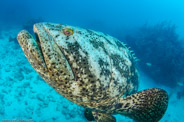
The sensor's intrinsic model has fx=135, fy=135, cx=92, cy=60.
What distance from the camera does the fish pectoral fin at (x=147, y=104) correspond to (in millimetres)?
2828

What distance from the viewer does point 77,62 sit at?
2.20 m

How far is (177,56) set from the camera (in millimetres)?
15656

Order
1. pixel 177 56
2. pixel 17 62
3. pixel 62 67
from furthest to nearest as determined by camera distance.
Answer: pixel 177 56, pixel 17 62, pixel 62 67

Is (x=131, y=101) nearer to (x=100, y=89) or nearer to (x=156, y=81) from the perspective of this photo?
(x=100, y=89)

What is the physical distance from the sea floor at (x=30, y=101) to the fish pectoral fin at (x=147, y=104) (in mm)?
5898

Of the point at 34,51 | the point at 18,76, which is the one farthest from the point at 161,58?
the point at 34,51

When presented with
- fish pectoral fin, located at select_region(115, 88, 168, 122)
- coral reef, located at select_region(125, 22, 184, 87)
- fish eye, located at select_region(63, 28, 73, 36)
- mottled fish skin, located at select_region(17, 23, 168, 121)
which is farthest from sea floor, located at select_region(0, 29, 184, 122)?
fish eye, located at select_region(63, 28, 73, 36)

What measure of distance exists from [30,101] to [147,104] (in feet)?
25.7

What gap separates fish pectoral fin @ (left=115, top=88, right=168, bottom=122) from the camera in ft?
9.28

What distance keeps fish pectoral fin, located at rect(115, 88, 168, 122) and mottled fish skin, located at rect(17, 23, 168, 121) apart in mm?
46

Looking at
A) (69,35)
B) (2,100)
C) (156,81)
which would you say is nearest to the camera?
(69,35)

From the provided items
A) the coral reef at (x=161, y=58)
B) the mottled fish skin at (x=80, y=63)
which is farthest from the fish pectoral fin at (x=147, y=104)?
the coral reef at (x=161, y=58)

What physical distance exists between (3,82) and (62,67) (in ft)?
31.8

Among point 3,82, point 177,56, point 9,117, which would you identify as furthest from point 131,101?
point 177,56
